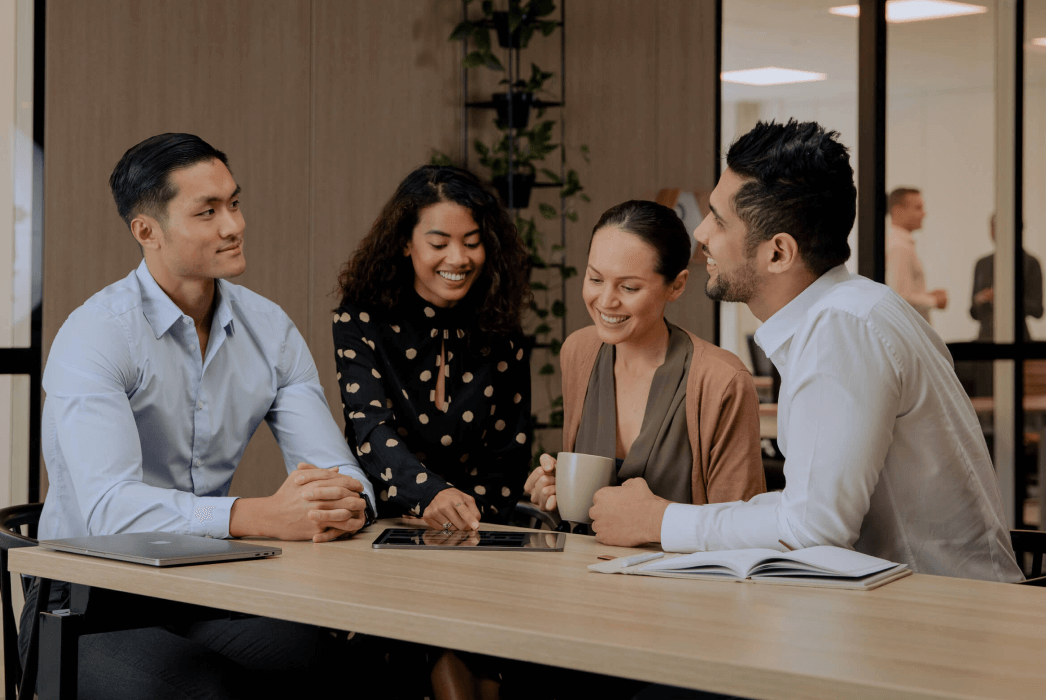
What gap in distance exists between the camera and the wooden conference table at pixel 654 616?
91cm

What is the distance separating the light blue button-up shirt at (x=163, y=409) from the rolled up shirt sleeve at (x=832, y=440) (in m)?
0.85

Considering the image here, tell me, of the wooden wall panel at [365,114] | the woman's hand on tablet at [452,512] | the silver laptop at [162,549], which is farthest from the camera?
the wooden wall panel at [365,114]

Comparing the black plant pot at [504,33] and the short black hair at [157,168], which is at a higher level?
the black plant pot at [504,33]

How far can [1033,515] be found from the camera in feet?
16.9

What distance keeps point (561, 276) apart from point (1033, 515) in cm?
265

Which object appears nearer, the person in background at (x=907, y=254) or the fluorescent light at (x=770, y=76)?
the person in background at (x=907, y=254)

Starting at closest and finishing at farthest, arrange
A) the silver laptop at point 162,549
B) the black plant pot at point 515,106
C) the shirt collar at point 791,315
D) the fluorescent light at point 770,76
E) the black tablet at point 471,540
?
the silver laptop at point 162,549
the black tablet at point 471,540
the shirt collar at point 791,315
the black plant pot at point 515,106
the fluorescent light at point 770,76

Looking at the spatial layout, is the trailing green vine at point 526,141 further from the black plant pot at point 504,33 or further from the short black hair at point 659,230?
the short black hair at point 659,230

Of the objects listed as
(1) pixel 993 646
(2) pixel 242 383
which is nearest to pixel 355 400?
(2) pixel 242 383

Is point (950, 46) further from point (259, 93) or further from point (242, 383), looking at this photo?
point (242, 383)

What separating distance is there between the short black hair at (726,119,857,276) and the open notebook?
0.52 metres

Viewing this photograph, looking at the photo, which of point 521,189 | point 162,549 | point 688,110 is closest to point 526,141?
point 521,189

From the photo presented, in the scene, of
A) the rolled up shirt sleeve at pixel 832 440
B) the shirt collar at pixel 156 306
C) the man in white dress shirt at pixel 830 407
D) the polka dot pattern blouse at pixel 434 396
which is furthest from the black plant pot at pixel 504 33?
the rolled up shirt sleeve at pixel 832 440

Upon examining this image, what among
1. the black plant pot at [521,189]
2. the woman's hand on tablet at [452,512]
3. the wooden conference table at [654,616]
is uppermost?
the black plant pot at [521,189]
